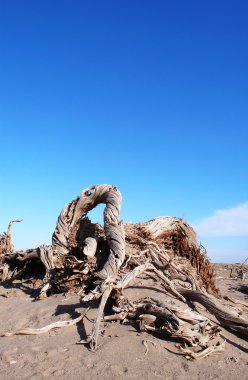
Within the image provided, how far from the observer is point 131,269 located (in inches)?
287

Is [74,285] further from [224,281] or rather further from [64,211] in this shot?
[224,281]

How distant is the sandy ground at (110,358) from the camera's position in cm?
434

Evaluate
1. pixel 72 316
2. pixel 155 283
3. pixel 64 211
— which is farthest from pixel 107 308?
pixel 64 211

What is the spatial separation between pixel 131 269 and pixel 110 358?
2.76 meters

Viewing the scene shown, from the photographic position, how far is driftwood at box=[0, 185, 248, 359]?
5.13 meters

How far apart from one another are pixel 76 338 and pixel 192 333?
149 centimetres

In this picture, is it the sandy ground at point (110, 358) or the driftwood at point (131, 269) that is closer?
the sandy ground at point (110, 358)

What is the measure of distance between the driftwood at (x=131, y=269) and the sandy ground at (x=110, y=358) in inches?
5.6

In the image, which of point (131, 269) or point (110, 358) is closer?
point (110, 358)

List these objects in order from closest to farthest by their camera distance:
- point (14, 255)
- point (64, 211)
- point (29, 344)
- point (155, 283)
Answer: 1. point (29, 344)
2. point (155, 283)
3. point (64, 211)
4. point (14, 255)

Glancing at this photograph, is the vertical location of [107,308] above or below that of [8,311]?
above

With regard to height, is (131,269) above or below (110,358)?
above

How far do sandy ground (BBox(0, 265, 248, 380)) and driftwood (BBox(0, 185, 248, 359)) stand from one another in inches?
5.6

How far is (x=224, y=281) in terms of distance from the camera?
11492 millimetres
